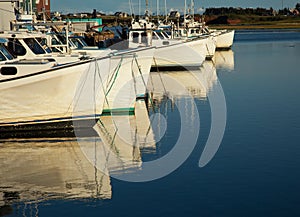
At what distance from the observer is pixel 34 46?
2380cm

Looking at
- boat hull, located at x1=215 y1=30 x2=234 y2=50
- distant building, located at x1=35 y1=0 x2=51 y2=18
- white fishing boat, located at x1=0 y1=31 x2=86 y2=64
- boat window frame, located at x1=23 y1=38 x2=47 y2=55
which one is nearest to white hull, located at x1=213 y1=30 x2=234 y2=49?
boat hull, located at x1=215 y1=30 x2=234 y2=50

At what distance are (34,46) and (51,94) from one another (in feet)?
11.9

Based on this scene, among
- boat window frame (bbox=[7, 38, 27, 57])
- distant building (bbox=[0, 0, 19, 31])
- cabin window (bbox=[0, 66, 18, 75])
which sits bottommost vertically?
cabin window (bbox=[0, 66, 18, 75])

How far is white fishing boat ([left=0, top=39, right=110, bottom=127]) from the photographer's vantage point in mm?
20453

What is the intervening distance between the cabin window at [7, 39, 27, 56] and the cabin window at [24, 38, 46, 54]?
344 mm

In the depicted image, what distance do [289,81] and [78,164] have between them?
→ 23.3 m

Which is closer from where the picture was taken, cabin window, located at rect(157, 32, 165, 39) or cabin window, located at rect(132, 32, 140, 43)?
cabin window, located at rect(132, 32, 140, 43)

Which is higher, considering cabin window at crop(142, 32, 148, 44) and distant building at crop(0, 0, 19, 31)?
distant building at crop(0, 0, 19, 31)

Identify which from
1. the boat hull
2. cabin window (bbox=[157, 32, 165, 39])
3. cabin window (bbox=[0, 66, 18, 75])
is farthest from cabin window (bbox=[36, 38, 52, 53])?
the boat hull

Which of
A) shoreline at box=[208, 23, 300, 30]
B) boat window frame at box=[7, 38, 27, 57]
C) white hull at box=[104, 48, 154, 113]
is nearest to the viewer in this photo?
boat window frame at box=[7, 38, 27, 57]

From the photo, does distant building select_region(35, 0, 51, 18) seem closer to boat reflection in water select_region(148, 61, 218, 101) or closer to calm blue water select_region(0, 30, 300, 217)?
boat reflection in water select_region(148, 61, 218, 101)

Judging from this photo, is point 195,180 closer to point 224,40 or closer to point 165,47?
point 165,47

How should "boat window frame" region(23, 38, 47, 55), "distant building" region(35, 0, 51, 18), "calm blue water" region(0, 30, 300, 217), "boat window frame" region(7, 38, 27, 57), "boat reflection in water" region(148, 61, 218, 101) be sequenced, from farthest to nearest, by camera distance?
"distant building" region(35, 0, 51, 18) < "boat reflection in water" region(148, 61, 218, 101) < "boat window frame" region(23, 38, 47, 55) < "boat window frame" region(7, 38, 27, 57) < "calm blue water" region(0, 30, 300, 217)

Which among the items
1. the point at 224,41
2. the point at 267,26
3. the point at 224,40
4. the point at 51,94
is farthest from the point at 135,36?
the point at 267,26
